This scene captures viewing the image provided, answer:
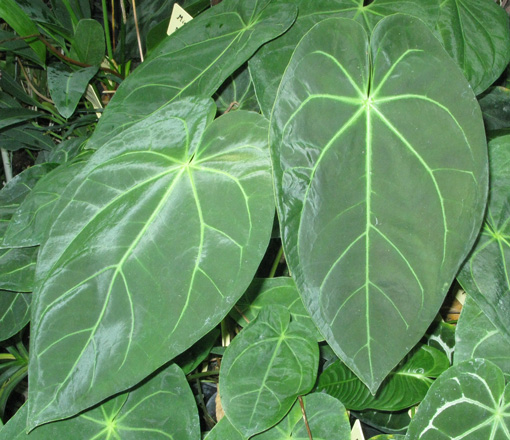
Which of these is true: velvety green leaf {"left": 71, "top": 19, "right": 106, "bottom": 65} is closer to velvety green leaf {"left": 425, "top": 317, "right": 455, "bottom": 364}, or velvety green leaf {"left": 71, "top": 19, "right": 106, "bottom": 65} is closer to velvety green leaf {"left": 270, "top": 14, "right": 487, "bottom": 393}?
velvety green leaf {"left": 270, "top": 14, "right": 487, "bottom": 393}

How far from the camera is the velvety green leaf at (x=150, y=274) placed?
64cm

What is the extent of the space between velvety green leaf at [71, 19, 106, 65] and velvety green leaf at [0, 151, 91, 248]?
529mm

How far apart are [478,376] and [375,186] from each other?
0.37m

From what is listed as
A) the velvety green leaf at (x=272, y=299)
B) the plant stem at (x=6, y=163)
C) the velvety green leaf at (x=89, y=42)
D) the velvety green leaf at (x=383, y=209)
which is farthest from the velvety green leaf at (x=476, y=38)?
the plant stem at (x=6, y=163)

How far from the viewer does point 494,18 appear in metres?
0.86

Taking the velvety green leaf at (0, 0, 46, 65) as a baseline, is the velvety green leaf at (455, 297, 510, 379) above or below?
below

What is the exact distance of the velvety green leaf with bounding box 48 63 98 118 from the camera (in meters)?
1.29

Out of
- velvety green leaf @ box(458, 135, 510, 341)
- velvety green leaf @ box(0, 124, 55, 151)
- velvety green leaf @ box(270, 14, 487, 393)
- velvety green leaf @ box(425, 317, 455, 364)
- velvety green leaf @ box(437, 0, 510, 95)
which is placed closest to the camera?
velvety green leaf @ box(270, 14, 487, 393)

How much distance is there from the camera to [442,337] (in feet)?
3.05

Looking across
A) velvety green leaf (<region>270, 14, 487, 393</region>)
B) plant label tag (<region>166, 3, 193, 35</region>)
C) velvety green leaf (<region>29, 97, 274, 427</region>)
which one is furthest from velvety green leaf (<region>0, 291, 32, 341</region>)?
velvety green leaf (<region>270, 14, 487, 393</region>)

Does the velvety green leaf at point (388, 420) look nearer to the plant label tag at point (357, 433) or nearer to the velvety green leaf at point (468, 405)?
the plant label tag at point (357, 433)

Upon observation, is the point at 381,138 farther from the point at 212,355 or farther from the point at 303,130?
the point at 212,355

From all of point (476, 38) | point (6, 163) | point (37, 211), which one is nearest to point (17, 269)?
point (37, 211)

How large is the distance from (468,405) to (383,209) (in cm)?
38
